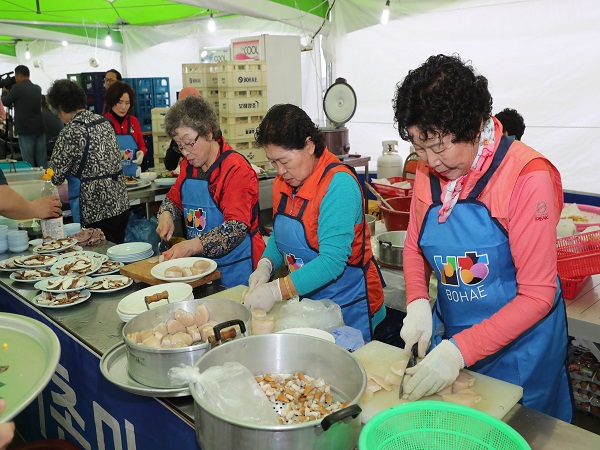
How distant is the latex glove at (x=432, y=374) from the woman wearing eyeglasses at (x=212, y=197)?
5.10 feet

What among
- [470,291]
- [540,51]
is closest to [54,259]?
[470,291]

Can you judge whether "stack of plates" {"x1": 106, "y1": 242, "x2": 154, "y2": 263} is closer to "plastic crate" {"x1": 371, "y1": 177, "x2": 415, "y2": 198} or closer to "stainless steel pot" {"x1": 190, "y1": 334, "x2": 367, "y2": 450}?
"stainless steel pot" {"x1": 190, "y1": 334, "x2": 367, "y2": 450}

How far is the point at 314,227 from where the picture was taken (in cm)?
232

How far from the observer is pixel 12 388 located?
1397 millimetres

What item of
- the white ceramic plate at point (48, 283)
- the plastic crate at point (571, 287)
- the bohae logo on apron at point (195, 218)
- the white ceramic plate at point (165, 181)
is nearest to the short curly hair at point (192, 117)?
the bohae logo on apron at point (195, 218)

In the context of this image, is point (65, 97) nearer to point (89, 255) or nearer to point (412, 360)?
point (89, 255)

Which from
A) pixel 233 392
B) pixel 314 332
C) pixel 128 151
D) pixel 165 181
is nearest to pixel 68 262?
pixel 314 332

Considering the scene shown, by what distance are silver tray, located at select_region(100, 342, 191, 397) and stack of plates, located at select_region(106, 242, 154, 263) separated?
111 cm

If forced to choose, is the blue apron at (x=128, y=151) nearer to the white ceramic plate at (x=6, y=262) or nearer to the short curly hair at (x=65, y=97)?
the short curly hair at (x=65, y=97)

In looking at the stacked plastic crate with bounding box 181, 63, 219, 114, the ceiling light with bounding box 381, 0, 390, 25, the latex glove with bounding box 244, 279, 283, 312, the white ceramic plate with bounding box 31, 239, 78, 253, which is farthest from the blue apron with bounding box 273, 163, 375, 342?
the ceiling light with bounding box 381, 0, 390, 25

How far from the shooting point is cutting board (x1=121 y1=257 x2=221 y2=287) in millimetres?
2498

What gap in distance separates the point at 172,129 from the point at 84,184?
1.63m

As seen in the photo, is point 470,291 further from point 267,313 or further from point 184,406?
point 184,406

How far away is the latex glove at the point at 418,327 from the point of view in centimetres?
168
